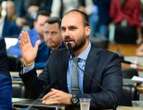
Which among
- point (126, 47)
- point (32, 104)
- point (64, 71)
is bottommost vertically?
point (126, 47)

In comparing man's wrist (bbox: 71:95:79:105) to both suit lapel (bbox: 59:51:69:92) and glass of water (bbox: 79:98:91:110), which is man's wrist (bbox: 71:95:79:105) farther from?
suit lapel (bbox: 59:51:69:92)

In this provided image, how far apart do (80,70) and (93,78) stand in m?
0.12

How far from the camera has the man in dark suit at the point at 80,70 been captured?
396cm

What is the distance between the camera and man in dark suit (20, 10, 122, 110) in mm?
3955

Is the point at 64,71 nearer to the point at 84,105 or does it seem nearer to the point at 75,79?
the point at 75,79

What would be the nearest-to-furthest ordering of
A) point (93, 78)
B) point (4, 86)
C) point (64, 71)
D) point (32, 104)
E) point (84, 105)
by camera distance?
point (4, 86) < point (84, 105) < point (32, 104) < point (93, 78) < point (64, 71)

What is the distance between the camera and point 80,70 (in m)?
4.14

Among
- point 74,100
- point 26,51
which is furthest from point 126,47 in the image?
point 74,100

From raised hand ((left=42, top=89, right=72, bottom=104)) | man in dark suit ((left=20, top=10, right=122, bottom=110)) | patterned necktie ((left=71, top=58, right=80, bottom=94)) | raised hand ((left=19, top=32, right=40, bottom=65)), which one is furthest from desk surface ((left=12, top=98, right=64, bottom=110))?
patterned necktie ((left=71, top=58, right=80, bottom=94))

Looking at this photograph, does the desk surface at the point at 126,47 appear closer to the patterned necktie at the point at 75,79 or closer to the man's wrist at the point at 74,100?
the patterned necktie at the point at 75,79

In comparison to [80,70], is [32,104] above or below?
below

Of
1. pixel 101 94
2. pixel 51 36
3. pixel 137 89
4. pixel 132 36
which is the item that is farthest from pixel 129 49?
pixel 101 94

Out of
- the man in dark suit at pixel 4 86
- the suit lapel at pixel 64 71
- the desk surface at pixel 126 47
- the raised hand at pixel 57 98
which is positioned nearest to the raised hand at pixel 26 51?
the suit lapel at pixel 64 71

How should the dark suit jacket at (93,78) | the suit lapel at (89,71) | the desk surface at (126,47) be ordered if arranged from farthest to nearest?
the desk surface at (126,47)
the suit lapel at (89,71)
the dark suit jacket at (93,78)
